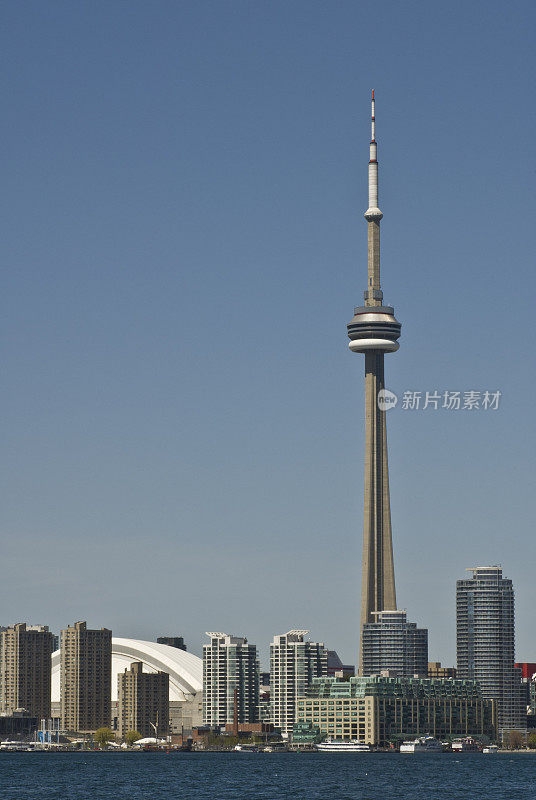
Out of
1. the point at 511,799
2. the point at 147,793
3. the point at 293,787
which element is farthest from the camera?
the point at 293,787

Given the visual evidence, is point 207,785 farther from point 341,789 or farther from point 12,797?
point 12,797

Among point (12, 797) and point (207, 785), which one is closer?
point (12, 797)

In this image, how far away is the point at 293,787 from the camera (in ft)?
630

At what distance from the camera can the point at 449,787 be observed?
193 m

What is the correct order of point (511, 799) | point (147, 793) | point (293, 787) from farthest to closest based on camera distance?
point (293, 787) → point (147, 793) → point (511, 799)

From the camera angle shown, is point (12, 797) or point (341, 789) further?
point (341, 789)

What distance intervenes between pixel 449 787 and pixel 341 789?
14337 mm

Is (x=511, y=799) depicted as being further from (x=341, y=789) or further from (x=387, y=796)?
(x=341, y=789)

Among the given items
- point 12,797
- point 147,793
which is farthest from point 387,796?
point 12,797

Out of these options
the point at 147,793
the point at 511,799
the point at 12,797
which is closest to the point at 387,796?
the point at 511,799

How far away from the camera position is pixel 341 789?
18825 centimetres

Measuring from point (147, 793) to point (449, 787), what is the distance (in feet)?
128

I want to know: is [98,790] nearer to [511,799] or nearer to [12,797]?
[12,797]

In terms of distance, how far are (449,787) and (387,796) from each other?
21.9 metres
